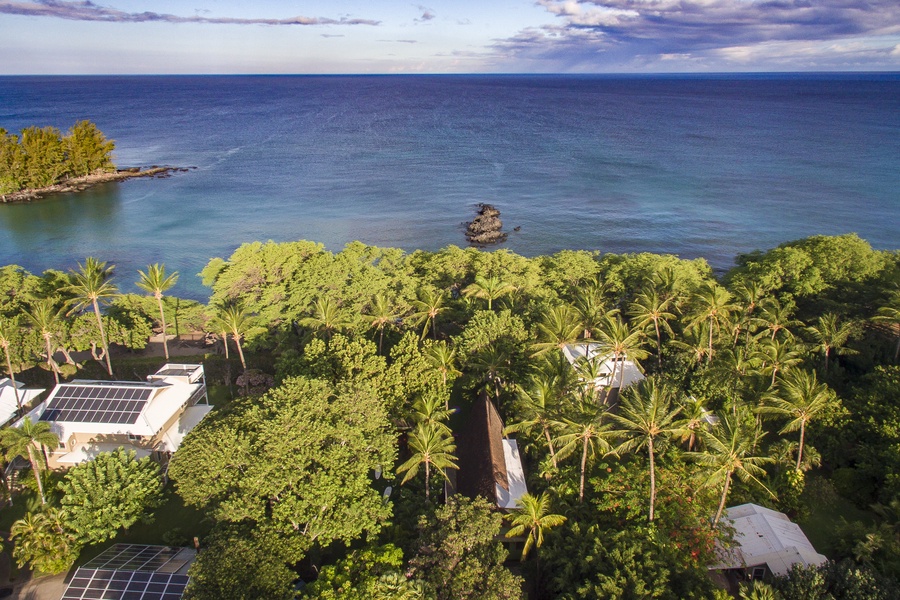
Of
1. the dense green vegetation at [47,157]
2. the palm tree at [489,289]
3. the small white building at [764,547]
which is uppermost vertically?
the dense green vegetation at [47,157]

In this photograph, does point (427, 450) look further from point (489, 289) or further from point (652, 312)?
point (652, 312)

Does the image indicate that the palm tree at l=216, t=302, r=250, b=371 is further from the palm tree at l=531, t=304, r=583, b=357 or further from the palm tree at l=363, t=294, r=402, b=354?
the palm tree at l=531, t=304, r=583, b=357

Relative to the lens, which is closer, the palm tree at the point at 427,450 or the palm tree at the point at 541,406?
the palm tree at the point at 427,450

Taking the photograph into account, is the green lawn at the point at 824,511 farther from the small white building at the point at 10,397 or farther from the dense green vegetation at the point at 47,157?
the dense green vegetation at the point at 47,157

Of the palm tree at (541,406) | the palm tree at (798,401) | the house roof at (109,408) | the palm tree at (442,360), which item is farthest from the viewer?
the palm tree at (442,360)

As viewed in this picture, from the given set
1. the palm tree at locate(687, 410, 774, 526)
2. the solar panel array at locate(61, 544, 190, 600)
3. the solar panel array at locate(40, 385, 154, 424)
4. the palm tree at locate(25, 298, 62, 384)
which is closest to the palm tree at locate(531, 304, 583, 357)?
the palm tree at locate(687, 410, 774, 526)

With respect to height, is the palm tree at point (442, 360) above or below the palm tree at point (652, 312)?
below

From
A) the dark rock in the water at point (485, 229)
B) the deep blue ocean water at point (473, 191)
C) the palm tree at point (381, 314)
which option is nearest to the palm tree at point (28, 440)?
the palm tree at point (381, 314)

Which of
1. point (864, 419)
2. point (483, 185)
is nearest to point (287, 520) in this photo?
point (864, 419)
